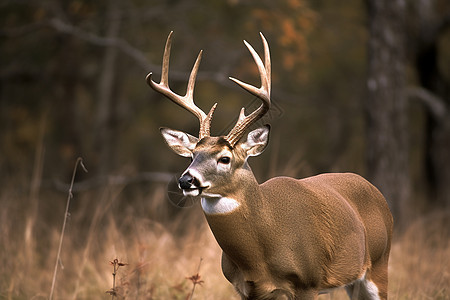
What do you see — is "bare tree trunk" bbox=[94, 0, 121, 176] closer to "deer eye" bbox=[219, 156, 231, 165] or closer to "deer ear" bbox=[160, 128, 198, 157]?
"deer ear" bbox=[160, 128, 198, 157]

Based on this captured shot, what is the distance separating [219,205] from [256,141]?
1.56 ft

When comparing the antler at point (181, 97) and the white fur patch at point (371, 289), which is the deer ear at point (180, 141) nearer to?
the antler at point (181, 97)

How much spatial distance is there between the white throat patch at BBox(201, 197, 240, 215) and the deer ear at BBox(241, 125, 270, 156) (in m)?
0.34

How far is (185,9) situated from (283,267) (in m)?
10.5

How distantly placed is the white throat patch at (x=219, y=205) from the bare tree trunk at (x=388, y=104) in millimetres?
4998

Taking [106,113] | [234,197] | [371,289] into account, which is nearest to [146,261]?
[371,289]

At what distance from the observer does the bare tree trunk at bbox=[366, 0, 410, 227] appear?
873 cm

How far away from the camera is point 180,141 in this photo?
175 inches

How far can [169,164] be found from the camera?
18734 mm

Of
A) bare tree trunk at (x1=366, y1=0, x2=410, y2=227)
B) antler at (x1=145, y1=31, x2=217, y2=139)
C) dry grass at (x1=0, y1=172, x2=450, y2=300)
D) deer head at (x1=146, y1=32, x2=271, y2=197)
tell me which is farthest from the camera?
bare tree trunk at (x1=366, y1=0, x2=410, y2=227)

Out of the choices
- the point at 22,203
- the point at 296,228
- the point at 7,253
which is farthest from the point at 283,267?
the point at 22,203

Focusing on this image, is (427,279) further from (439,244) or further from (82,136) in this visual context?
(82,136)

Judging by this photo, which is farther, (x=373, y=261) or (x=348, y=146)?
(x=348, y=146)

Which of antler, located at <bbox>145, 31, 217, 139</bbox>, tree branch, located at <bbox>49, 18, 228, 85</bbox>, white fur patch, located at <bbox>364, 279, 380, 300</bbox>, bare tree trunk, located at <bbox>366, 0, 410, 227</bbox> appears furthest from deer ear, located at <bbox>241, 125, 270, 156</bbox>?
tree branch, located at <bbox>49, 18, 228, 85</bbox>
